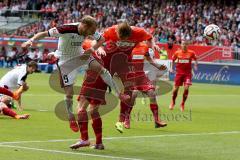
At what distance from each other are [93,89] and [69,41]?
1676 millimetres

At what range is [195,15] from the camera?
1959 inches

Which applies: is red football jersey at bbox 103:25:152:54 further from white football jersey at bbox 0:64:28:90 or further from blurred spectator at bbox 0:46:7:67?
blurred spectator at bbox 0:46:7:67

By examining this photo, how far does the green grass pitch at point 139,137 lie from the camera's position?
39.8 feet

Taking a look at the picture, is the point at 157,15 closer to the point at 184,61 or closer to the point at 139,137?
the point at 184,61

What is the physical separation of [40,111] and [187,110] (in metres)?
4.78

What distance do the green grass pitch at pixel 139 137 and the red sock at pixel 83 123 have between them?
0.25 meters

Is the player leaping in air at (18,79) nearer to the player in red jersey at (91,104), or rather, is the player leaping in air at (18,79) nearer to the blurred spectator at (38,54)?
the player in red jersey at (91,104)

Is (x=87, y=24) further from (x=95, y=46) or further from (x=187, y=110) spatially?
(x=187, y=110)

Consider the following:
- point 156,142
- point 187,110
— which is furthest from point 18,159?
point 187,110

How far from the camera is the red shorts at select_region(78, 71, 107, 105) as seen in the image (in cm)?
1294

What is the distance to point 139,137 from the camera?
14844 millimetres

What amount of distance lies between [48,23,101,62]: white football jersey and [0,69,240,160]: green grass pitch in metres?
1.59

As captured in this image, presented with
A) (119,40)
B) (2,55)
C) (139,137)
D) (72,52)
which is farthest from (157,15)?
(72,52)

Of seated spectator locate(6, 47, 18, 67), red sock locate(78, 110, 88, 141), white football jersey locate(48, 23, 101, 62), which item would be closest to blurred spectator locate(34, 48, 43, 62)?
seated spectator locate(6, 47, 18, 67)
